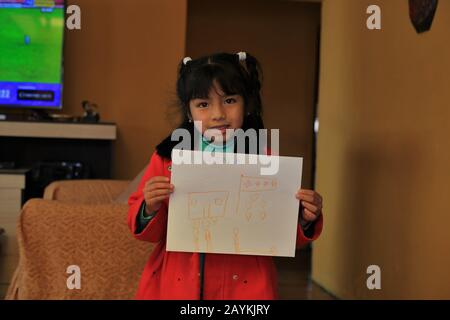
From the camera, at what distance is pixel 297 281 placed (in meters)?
3.73

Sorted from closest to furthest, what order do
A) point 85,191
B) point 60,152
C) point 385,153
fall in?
point 385,153 < point 85,191 < point 60,152

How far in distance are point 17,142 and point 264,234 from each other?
2704 mm

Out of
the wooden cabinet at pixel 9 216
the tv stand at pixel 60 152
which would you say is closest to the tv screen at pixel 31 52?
the tv stand at pixel 60 152

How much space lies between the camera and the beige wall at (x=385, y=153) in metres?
1.95

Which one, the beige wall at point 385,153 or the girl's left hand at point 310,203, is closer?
the girl's left hand at point 310,203

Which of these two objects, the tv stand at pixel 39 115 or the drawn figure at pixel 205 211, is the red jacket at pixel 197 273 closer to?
the drawn figure at pixel 205 211

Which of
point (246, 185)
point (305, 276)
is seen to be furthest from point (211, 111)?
point (305, 276)

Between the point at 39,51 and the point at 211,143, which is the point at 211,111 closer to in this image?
the point at 211,143

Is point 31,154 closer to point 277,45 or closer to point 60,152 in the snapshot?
point 60,152

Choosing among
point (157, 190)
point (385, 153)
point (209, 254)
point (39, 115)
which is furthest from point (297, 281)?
point (157, 190)

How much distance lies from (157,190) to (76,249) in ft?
2.60

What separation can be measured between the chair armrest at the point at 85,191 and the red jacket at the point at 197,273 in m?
1.33

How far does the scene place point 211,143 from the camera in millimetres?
1275

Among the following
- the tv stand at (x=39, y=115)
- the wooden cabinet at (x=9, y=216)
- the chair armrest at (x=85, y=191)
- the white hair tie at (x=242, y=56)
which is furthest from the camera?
the tv stand at (x=39, y=115)
